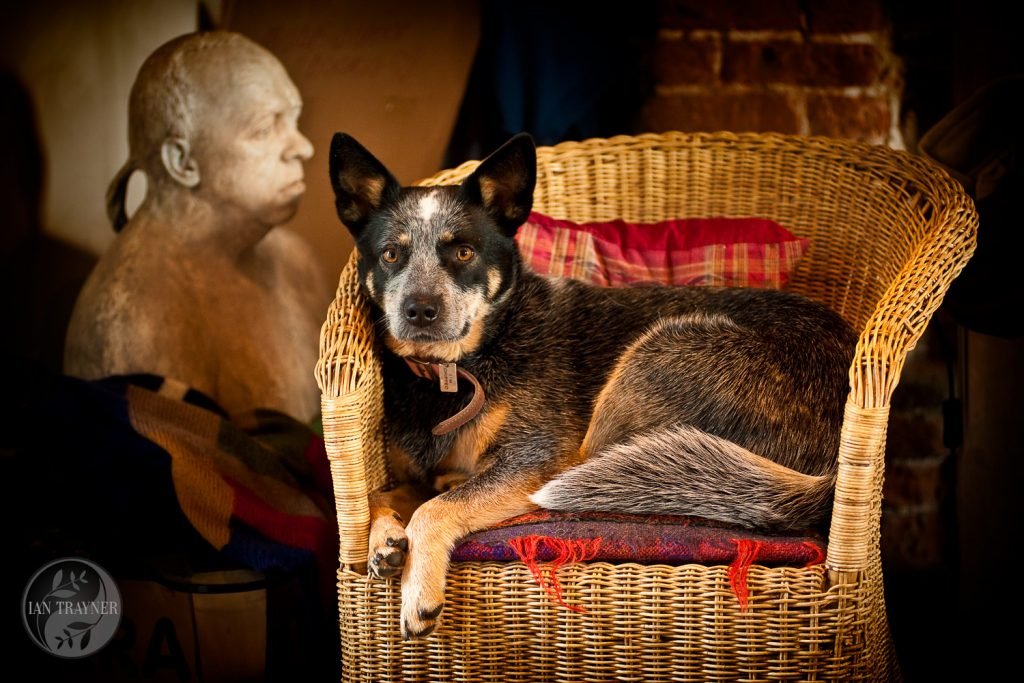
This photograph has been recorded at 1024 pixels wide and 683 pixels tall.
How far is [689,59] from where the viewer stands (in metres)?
3.23

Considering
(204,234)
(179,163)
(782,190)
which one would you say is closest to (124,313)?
(204,234)

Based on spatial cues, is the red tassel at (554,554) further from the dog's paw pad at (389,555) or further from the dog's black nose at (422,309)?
the dog's black nose at (422,309)

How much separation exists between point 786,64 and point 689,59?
13.3 inches

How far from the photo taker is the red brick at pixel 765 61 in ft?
10.5

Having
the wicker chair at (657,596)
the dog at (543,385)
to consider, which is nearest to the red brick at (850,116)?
the wicker chair at (657,596)

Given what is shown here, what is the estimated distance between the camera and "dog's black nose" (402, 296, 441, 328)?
200 cm

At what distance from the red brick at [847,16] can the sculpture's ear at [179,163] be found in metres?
2.22

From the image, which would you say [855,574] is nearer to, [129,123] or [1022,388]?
[1022,388]

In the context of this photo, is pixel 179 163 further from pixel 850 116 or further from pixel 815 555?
pixel 815 555

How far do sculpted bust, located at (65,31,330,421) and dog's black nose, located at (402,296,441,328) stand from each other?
1380 mm

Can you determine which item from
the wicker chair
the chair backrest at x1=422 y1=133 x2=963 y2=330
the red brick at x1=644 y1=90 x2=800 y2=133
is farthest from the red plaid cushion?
the red brick at x1=644 y1=90 x2=800 y2=133

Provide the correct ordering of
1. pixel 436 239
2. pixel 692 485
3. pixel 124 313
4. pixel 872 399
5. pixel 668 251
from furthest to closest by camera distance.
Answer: pixel 124 313, pixel 668 251, pixel 436 239, pixel 692 485, pixel 872 399

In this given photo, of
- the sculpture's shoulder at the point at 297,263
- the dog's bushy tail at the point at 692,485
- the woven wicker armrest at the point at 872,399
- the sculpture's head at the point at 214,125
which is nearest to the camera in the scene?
the woven wicker armrest at the point at 872,399

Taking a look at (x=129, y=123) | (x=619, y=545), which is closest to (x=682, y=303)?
(x=619, y=545)
